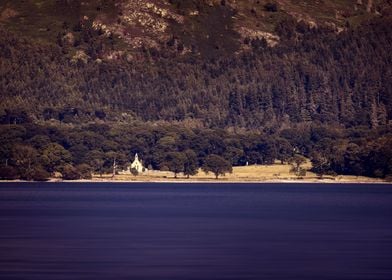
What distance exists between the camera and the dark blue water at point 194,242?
262 feet

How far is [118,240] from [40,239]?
6394 millimetres

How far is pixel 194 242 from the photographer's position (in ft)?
329

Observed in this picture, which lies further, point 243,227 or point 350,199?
point 350,199

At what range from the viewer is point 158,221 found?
421ft

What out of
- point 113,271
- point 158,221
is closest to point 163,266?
point 113,271

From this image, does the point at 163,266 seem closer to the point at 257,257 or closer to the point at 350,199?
the point at 257,257

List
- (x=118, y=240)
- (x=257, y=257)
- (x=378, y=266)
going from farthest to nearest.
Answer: (x=118, y=240), (x=257, y=257), (x=378, y=266)

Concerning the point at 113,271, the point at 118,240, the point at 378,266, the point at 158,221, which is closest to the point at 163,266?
the point at 113,271

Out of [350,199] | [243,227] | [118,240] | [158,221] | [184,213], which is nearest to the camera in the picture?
[118,240]

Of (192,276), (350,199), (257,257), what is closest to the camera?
(192,276)

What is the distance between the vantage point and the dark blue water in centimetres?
8000

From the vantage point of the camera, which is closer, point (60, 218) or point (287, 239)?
point (287, 239)

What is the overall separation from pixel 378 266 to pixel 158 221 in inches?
1920

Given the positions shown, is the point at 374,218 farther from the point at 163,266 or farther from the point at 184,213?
the point at 163,266
